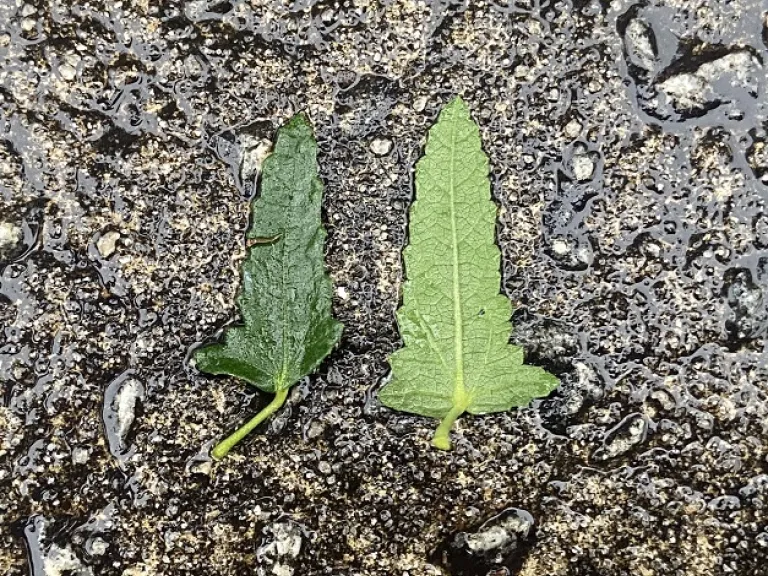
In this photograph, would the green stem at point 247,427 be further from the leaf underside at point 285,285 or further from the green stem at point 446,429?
the green stem at point 446,429

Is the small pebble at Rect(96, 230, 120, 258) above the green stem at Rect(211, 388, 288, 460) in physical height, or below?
above

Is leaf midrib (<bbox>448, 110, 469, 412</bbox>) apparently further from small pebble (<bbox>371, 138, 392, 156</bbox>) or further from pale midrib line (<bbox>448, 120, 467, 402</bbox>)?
small pebble (<bbox>371, 138, 392, 156</bbox>)

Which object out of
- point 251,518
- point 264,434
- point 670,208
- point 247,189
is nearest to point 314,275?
point 247,189

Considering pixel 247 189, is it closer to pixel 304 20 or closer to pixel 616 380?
pixel 304 20

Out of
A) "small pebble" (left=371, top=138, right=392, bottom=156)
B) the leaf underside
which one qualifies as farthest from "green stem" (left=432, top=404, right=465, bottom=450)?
"small pebble" (left=371, top=138, right=392, bottom=156)

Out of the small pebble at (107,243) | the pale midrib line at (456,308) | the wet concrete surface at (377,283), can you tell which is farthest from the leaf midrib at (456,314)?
the small pebble at (107,243)

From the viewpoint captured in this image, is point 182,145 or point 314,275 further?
point 182,145

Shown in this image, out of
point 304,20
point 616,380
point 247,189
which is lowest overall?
point 616,380

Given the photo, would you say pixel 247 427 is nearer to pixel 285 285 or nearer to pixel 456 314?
pixel 285 285
